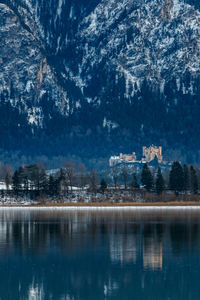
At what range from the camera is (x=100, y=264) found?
68.2 m

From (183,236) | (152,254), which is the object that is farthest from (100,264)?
(183,236)

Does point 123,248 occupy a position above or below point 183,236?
below

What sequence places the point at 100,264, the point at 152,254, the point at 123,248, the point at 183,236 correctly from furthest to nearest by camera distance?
the point at 183,236
the point at 123,248
the point at 152,254
the point at 100,264

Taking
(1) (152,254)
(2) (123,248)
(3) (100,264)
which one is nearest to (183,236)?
(2) (123,248)

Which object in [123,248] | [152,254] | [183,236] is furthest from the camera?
[183,236]

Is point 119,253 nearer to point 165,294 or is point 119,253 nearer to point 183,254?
point 183,254

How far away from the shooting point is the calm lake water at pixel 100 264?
56.5m

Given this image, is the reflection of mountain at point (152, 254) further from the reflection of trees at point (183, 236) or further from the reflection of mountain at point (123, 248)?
the reflection of trees at point (183, 236)

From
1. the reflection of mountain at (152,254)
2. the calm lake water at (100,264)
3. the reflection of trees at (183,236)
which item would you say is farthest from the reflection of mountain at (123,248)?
the reflection of trees at (183,236)

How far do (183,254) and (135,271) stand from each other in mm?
12197

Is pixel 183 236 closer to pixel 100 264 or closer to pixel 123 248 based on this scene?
pixel 123 248

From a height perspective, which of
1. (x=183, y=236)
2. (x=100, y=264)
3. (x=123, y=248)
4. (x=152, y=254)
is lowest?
(x=100, y=264)

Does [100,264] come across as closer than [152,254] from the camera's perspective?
Yes

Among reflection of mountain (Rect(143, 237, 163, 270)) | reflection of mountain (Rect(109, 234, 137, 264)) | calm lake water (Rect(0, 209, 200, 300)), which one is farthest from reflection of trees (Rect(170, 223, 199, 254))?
reflection of mountain (Rect(109, 234, 137, 264))
